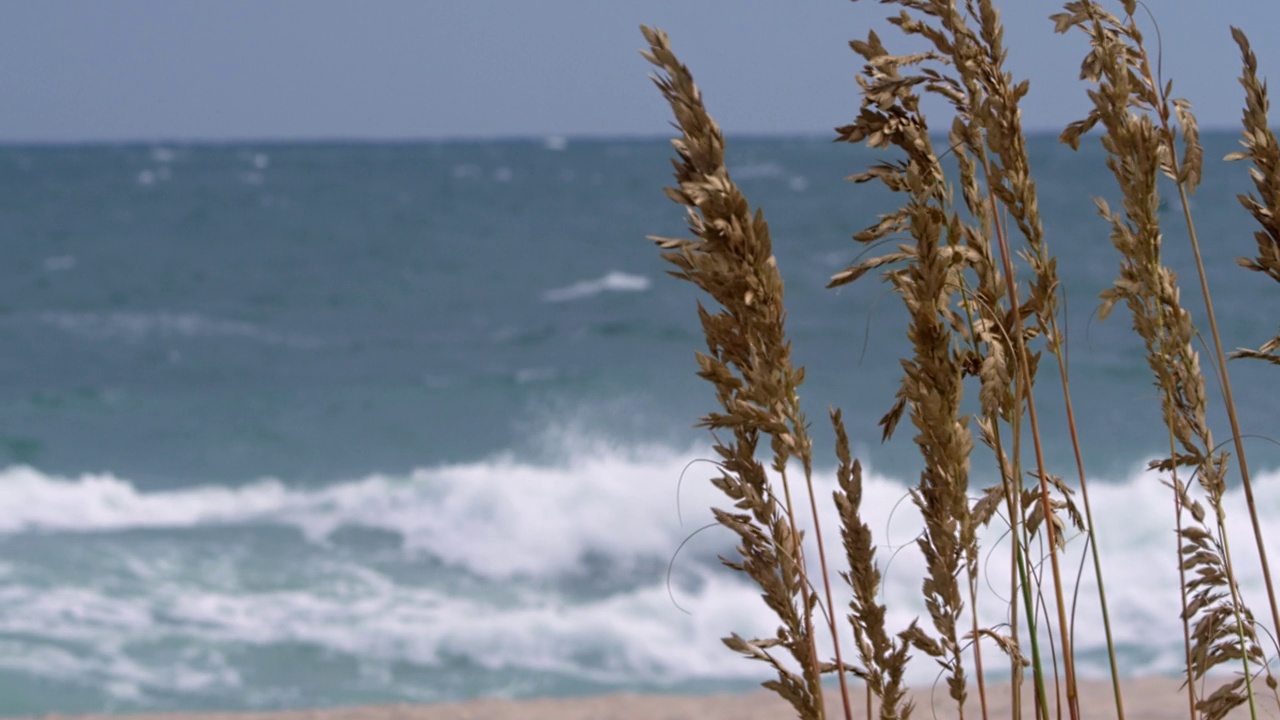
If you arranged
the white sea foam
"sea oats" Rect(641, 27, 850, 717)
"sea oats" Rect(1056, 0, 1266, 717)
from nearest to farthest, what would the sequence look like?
"sea oats" Rect(641, 27, 850, 717)
"sea oats" Rect(1056, 0, 1266, 717)
the white sea foam

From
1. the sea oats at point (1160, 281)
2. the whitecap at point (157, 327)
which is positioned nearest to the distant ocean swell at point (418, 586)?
the sea oats at point (1160, 281)

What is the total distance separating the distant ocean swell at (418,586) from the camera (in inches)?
290

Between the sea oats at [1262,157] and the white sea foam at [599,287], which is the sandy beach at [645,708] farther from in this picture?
the white sea foam at [599,287]

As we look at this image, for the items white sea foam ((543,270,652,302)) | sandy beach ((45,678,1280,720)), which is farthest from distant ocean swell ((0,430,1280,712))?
white sea foam ((543,270,652,302))

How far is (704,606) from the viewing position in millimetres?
8414

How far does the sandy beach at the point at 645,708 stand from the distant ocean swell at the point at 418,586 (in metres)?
0.57

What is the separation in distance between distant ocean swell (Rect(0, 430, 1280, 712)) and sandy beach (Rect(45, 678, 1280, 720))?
0.57m

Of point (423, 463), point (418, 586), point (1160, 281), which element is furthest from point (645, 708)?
point (423, 463)

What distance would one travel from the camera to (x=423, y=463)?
1202 centimetres

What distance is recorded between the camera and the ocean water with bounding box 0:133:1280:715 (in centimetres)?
762

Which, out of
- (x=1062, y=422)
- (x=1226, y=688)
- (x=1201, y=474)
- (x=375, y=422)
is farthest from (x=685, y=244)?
(x=375, y=422)

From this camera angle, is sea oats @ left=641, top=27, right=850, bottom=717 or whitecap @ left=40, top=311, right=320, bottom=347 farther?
whitecap @ left=40, top=311, right=320, bottom=347

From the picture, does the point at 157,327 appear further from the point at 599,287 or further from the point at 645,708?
the point at 645,708

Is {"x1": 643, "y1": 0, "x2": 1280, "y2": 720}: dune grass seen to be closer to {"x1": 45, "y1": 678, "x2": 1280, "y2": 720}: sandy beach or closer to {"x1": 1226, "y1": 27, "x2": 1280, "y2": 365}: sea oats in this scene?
{"x1": 1226, "y1": 27, "x2": 1280, "y2": 365}: sea oats
